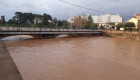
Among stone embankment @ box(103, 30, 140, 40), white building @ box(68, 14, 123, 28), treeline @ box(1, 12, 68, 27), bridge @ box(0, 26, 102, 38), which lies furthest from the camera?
white building @ box(68, 14, 123, 28)

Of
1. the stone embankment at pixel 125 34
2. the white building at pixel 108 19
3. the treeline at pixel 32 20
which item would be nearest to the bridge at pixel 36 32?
the stone embankment at pixel 125 34

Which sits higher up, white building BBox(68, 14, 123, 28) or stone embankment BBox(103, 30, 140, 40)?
white building BBox(68, 14, 123, 28)

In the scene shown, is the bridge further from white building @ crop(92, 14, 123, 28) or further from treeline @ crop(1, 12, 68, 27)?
white building @ crop(92, 14, 123, 28)

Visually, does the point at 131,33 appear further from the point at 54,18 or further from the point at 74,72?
the point at 54,18

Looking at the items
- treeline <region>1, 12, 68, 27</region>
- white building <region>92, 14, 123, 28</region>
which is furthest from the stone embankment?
white building <region>92, 14, 123, 28</region>

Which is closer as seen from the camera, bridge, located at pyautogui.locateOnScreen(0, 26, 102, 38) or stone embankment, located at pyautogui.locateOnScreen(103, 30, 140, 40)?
bridge, located at pyautogui.locateOnScreen(0, 26, 102, 38)

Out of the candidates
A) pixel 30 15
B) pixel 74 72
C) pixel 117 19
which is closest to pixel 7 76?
pixel 74 72

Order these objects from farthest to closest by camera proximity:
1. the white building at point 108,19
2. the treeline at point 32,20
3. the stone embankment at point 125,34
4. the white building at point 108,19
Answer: the white building at point 108,19 → the white building at point 108,19 → the treeline at point 32,20 → the stone embankment at point 125,34

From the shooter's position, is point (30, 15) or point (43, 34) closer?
point (43, 34)

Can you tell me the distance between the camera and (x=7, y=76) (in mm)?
5766

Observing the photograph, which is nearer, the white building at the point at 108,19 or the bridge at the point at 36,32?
the bridge at the point at 36,32

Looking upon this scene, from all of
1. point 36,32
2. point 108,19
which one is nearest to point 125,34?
point 36,32

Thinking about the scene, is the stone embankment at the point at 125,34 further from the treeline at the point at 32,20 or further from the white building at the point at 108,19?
the white building at the point at 108,19

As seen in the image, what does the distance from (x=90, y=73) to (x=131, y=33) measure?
95.2ft
